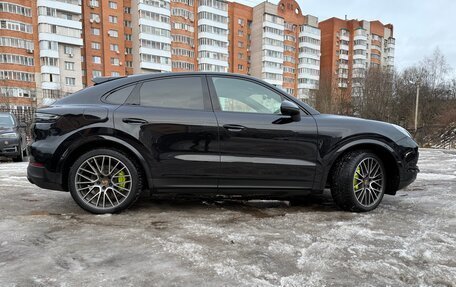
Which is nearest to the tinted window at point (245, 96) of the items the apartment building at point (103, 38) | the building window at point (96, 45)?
the apartment building at point (103, 38)

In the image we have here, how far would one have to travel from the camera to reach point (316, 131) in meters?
3.72

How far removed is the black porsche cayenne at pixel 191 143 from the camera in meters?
3.53

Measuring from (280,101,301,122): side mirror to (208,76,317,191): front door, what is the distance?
2.2 inches


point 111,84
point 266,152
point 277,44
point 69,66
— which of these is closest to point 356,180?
point 266,152

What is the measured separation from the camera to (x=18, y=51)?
41719 millimetres

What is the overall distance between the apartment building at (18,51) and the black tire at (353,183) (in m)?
44.7

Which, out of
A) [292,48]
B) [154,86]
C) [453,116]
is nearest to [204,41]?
[292,48]

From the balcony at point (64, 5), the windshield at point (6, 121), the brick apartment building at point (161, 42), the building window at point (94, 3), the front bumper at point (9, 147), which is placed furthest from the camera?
the building window at point (94, 3)

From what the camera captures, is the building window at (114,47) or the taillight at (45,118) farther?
the building window at (114,47)

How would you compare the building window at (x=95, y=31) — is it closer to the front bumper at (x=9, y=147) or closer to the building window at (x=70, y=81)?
the building window at (x=70, y=81)

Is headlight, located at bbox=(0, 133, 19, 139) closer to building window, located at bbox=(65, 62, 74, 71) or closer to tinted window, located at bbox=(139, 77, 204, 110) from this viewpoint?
tinted window, located at bbox=(139, 77, 204, 110)

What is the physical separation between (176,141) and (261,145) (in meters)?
0.92

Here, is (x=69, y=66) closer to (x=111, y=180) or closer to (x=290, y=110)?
(x=111, y=180)

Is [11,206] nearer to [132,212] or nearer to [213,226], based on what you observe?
[132,212]
